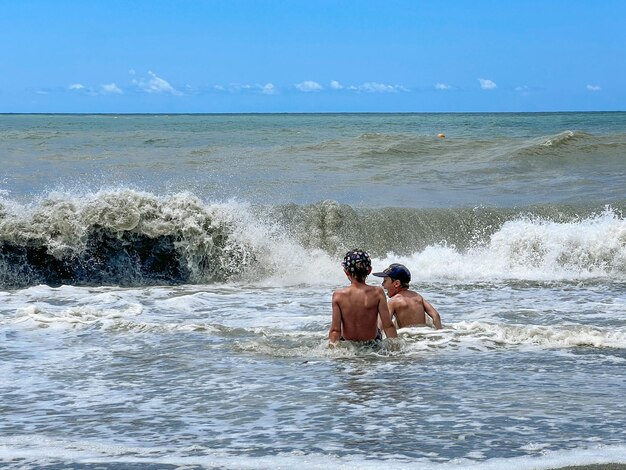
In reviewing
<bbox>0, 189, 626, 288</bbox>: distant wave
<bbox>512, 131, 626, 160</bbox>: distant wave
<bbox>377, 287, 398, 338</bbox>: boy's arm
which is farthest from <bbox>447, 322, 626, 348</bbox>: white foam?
<bbox>512, 131, 626, 160</bbox>: distant wave

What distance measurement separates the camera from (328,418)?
5938mm

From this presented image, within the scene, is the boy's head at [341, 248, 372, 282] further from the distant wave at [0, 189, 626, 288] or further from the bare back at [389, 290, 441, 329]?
the distant wave at [0, 189, 626, 288]

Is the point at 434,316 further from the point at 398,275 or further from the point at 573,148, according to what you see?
the point at 573,148

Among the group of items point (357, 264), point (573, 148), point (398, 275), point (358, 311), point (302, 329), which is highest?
point (573, 148)

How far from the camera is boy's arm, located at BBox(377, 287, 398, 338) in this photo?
7928 millimetres

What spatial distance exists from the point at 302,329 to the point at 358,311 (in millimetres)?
1485

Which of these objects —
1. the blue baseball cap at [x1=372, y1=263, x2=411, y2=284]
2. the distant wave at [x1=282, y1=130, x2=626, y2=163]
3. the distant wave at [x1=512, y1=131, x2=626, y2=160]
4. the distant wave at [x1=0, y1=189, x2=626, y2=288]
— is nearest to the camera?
the blue baseball cap at [x1=372, y1=263, x2=411, y2=284]

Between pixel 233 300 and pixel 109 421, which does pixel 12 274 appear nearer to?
pixel 233 300

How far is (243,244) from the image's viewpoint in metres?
14.3

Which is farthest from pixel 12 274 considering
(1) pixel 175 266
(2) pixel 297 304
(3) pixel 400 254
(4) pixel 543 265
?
(4) pixel 543 265

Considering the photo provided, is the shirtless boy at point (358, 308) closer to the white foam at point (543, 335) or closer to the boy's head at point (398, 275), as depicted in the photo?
the boy's head at point (398, 275)

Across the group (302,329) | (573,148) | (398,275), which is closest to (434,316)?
(398,275)

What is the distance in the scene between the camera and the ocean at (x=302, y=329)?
5.48 meters

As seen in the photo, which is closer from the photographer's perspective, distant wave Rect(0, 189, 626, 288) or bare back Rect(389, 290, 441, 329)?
bare back Rect(389, 290, 441, 329)
